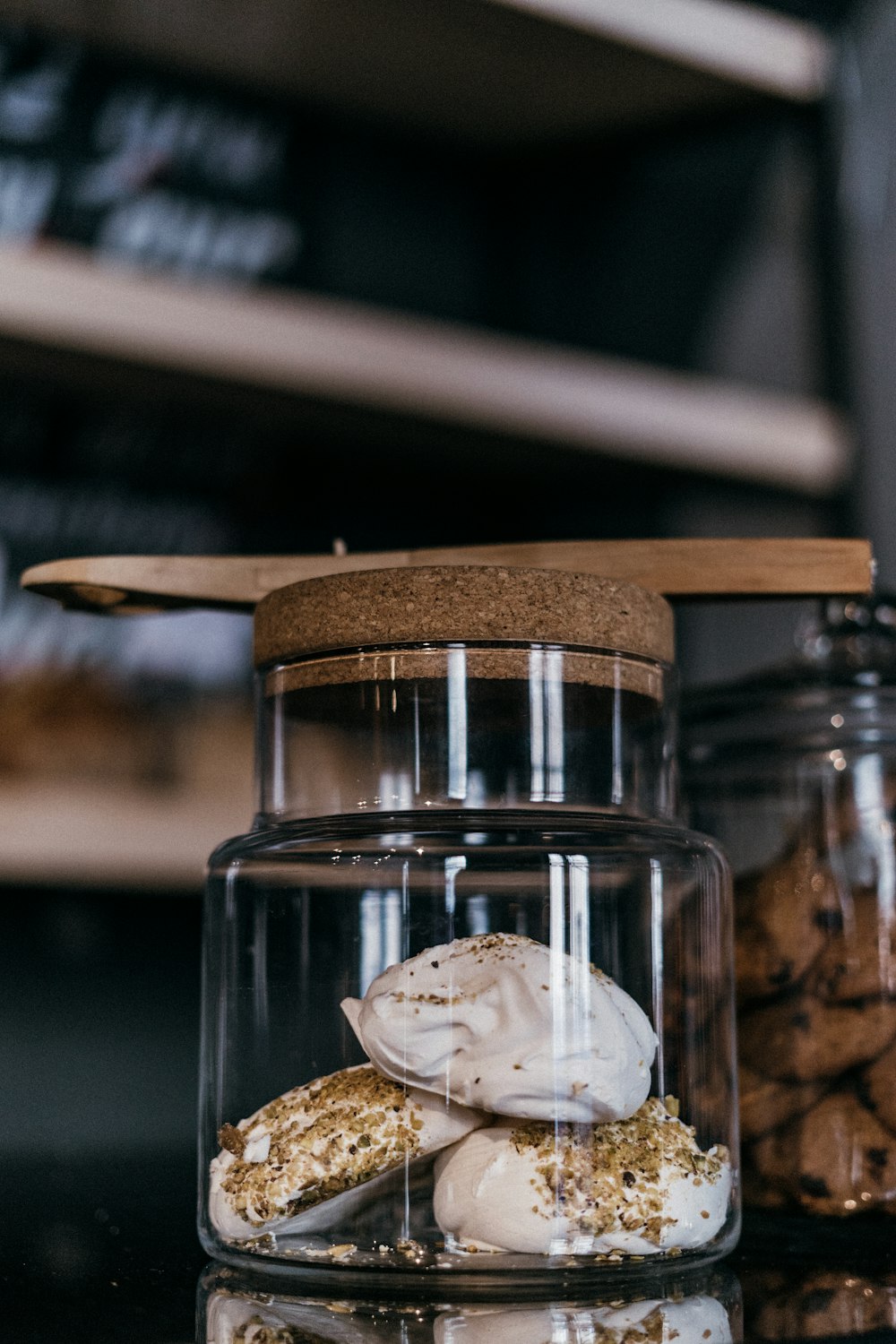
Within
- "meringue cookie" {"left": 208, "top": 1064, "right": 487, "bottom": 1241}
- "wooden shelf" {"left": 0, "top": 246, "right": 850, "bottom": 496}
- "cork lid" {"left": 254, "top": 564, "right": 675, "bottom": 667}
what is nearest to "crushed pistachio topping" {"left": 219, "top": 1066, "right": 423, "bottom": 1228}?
"meringue cookie" {"left": 208, "top": 1064, "right": 487, "bottom": 1241}

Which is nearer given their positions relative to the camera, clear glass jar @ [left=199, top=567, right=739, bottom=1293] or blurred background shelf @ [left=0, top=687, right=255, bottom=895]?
clear glass jar @ [left=199, top=567, right=739, bottom=1293]

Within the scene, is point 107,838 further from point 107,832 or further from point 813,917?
point 813,917

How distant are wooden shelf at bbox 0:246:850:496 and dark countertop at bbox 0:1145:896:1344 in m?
0.80

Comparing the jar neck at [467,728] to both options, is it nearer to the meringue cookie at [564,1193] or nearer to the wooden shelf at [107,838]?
the meringue cookie at [564,1193]

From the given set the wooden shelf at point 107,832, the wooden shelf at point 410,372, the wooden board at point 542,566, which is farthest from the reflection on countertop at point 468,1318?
the wooden shelf at point 410,372

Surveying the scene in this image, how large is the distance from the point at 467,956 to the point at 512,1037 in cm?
3

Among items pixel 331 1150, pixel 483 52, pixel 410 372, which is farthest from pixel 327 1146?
pixel 483 52

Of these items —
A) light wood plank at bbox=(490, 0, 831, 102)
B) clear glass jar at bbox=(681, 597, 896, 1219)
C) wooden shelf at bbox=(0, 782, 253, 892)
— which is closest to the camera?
clear glass jar at bbox=(681, 597, 896, 1219)

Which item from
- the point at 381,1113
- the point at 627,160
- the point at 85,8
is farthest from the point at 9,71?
the point at 381,1113

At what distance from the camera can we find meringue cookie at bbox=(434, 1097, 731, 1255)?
1.42 feet

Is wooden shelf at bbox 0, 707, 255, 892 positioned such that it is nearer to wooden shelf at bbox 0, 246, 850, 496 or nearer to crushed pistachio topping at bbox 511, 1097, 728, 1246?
wooden shelf at bbox 0, 246, 850, 496

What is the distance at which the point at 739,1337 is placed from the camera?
40 cm

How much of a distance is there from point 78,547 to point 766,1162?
45.6 inches

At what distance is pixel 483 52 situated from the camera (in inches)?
56.6
